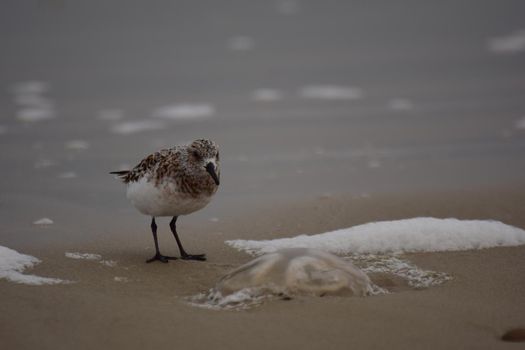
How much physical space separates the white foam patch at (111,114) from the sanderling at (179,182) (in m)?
3.63

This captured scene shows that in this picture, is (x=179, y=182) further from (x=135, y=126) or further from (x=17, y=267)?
(x=135, y=126)

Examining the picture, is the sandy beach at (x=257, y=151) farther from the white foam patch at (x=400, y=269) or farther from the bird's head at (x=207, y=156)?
the bird's head at (x=207, y=156)

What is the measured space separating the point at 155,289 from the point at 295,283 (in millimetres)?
865

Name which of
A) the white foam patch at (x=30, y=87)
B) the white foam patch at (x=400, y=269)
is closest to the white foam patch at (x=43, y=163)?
the white foam patch at (x=30, y=87)

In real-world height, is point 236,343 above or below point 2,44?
below

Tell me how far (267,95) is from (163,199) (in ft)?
14.3

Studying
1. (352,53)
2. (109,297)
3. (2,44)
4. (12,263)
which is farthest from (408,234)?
(2,44)

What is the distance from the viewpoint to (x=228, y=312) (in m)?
3.77

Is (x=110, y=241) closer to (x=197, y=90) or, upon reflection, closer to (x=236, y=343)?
(x=236, y=343)

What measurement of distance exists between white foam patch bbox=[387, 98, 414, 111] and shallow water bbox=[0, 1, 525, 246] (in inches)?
0.9

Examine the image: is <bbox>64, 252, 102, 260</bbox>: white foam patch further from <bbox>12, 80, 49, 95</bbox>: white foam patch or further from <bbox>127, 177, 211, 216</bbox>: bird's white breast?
<bbox>12, 80, 49, 95</bbox>: white foam patch

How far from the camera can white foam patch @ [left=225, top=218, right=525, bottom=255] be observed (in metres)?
5.16

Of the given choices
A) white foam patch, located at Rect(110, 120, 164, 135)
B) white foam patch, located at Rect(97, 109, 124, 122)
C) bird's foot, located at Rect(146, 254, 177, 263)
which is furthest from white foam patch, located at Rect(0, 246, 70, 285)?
white foam patch, located at Rect(97, 109, 124, 122)

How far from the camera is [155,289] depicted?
→ 437 cm
